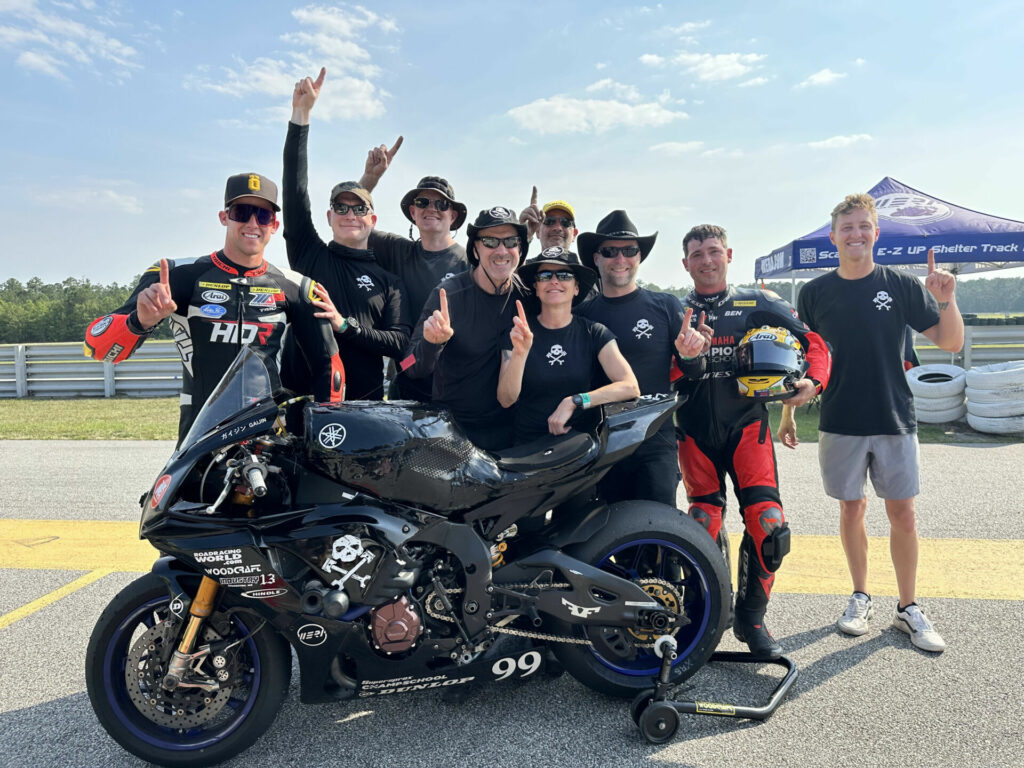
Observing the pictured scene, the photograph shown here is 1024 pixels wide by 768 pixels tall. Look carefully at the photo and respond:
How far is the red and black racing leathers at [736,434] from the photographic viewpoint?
10.2ft

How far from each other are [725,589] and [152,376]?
47.5ft

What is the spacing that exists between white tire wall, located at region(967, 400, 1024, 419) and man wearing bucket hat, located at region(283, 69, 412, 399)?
7776 millimetres

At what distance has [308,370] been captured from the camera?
3.19m

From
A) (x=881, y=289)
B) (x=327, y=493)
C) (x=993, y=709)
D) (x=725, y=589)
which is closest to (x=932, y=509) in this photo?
(x=881, y=289)

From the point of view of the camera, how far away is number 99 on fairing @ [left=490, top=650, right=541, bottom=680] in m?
2.49

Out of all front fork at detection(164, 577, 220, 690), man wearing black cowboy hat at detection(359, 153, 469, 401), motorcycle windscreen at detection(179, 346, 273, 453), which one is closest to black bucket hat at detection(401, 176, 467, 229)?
man wearing black cowboy hat at detection(359, 153, 469, 401)

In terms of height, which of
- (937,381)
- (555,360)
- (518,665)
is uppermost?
(555,360)

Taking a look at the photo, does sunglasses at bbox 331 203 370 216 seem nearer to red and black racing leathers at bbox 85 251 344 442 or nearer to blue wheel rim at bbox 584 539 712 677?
red and black racing leathers at bbox 85 251 344 442

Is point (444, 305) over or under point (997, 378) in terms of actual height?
over

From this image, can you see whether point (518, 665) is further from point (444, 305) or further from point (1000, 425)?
point (1000, 425)

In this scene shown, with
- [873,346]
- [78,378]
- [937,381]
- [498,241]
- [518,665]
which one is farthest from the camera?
[78,378]

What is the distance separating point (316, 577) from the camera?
231cm

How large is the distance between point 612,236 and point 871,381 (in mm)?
1560

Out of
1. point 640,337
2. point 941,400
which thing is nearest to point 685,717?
point 640,337
